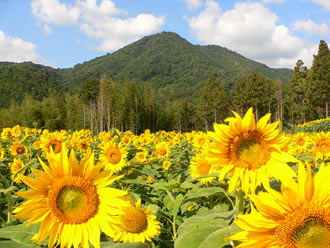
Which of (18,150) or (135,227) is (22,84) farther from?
(135,227)

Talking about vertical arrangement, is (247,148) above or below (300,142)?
above

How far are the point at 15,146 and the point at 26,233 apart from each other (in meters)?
3.56

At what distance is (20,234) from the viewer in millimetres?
1326

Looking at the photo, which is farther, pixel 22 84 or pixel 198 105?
pixel 22 84

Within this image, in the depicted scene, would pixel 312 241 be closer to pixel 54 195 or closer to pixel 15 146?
pixel 54 195

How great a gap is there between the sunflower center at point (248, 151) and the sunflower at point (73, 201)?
73 cm

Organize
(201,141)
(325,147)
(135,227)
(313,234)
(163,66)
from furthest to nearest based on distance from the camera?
(163,66) → (201,141) → (325,147) → (135,227) → (313,234)

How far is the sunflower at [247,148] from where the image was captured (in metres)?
1.57

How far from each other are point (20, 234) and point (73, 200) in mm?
311

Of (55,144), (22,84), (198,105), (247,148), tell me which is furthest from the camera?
(22,84)

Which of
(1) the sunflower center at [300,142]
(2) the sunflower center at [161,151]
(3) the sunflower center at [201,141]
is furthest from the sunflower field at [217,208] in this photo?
(2) the sunflower center at [161,151]

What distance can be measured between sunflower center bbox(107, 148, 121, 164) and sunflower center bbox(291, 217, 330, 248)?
2808 mm

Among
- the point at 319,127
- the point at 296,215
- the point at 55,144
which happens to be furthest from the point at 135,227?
the point at 319,127

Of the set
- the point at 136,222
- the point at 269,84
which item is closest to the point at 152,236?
the point at 136,222
